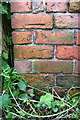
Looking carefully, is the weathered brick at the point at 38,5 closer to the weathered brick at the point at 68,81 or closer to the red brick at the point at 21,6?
the red brick at the point at 21,6

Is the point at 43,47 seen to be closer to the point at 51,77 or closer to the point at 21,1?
the point at 51,77

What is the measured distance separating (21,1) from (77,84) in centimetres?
64

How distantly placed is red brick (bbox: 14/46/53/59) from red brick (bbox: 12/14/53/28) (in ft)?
0.45

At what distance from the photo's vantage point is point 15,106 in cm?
87

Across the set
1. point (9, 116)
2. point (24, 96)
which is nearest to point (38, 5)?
point (24, 96)

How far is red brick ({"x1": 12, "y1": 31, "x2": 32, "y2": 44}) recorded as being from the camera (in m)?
0.92

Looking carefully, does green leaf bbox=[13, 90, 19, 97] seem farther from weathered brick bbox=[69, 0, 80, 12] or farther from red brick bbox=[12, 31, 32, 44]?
weathered brick bbox=[69, 0, 80, 12]

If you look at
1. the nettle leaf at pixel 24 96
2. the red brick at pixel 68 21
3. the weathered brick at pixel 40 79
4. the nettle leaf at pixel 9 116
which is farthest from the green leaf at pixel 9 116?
the red brick at pixel 68 21

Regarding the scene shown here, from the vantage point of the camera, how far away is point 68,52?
932 mm

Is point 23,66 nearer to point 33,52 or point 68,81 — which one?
point 33,52

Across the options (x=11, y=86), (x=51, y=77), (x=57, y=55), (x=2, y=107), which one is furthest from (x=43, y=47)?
(x=2, y=107)

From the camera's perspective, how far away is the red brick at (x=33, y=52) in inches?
36.8

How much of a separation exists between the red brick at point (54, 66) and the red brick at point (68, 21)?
0.76ft

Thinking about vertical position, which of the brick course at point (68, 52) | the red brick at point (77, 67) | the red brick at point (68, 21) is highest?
the red brick at point (68, 21)
